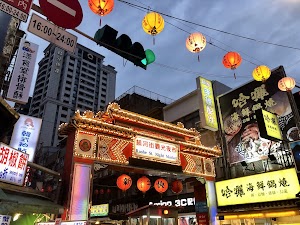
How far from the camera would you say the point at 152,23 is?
30.8ft

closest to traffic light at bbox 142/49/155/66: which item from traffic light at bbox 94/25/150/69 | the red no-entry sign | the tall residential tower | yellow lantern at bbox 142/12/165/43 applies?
traffic light at bbox 94/25/150/69

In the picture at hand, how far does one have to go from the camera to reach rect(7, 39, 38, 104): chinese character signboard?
11597 mm

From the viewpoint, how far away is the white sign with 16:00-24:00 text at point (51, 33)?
282 inches

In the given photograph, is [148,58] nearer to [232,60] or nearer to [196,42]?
[196,42]

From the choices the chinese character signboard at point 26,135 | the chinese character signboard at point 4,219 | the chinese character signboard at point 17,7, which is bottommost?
the chinese character signboard at point 4,219

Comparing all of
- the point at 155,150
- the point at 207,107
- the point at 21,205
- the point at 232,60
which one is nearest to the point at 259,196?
the point at 207,107

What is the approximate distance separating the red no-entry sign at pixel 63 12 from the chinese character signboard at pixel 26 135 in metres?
7.48

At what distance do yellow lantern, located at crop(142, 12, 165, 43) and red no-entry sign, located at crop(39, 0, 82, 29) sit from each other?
2.94m

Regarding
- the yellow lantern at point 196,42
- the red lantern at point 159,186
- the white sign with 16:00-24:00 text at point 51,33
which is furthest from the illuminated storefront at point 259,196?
the white sign with 16:00-24:00 text at point 51,33

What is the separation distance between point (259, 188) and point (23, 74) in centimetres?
1401

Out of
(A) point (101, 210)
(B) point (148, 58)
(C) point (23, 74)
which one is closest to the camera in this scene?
(B) point (148, 58)

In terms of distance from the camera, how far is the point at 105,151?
11242 mm

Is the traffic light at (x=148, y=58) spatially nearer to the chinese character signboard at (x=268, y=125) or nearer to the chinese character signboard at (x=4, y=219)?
the chinese character signboard at (x=4, y=219)

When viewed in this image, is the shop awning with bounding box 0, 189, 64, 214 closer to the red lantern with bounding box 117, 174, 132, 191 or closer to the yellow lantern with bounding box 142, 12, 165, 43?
the red lantern with bounding box 117, 174, 132, 191
